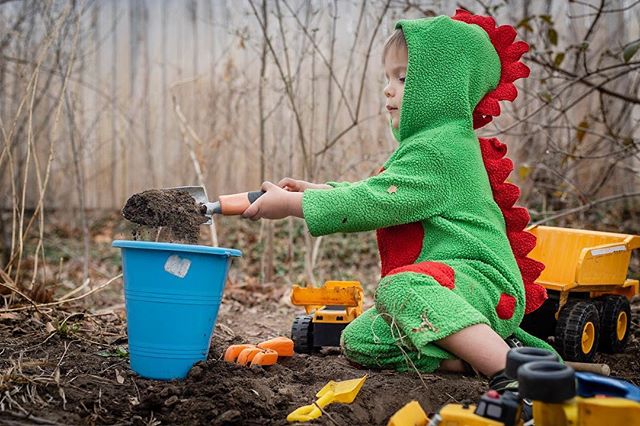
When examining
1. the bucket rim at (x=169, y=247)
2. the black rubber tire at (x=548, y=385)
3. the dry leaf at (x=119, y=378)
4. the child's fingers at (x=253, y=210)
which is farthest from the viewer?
the child's fingers at (x=253, y=210)

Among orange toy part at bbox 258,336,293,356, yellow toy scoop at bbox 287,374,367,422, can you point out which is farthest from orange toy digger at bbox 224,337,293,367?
yellow toy scoop at bbox 287,374,367,422

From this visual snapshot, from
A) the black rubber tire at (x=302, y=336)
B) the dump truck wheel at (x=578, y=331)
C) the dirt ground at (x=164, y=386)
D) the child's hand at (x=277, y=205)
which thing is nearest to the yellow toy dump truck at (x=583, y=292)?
the dump truck wheel at (x=578, y=331)

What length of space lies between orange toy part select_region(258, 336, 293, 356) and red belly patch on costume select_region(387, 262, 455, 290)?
0.52 metres

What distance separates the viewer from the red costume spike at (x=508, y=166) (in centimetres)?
262

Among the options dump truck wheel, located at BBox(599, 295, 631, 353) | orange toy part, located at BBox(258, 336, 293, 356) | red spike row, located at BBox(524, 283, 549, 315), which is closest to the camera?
orange toy part, located at BBox(258, 336, 293, 356)

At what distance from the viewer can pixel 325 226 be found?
231cm

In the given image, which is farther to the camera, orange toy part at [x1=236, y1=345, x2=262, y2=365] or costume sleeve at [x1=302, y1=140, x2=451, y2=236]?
orange toy part at [x1=236, y1=345, x2=262, y2=365]

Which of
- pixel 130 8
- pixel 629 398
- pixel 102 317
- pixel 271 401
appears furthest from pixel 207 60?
pixel 629 398

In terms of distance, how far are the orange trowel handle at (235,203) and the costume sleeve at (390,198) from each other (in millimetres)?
184

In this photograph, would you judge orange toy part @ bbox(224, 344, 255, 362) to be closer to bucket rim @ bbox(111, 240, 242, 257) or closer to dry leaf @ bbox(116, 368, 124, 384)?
dry leaf @ bbox(116, 368, 124, 384)

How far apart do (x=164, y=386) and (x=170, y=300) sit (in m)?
0.25

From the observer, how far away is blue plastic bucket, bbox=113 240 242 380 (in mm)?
2107

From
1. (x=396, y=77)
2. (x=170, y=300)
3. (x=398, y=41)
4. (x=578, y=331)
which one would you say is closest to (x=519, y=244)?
(x=578, y=331)

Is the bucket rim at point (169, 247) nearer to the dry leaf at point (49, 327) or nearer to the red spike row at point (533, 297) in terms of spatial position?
the dry leaf at point (49, 327)
